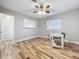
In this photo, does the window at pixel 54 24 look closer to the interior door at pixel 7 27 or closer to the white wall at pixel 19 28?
the white wall at pixel 19 28

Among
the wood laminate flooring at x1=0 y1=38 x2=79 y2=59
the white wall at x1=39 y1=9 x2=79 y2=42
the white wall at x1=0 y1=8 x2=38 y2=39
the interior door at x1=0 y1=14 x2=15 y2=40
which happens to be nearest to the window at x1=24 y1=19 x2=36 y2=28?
the white wall at x1=0 y1=8 x2=38 y2=39

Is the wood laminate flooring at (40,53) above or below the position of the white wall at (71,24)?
below

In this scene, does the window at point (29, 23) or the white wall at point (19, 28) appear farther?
the window at point (29, 23)

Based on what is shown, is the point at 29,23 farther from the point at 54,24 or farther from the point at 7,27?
the point at 7,27

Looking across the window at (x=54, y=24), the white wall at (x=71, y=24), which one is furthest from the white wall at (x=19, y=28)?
the white wall at (x=71, y=24)

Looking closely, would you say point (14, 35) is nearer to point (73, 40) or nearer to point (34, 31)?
point (34, 31)

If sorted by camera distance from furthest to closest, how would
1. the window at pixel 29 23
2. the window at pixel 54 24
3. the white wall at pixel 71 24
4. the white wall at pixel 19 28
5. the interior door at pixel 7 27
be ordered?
the window at pixel 29 23, the window at pixel 54 24, the white wall at pixel 19 28, the white wall at pixel 71 24, the interior door at pixel 7 27

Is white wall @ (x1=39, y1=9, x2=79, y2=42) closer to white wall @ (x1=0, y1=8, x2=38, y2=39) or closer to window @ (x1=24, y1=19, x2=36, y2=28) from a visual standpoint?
window @ (x1=24, y1=19, x2=36, y2=28)

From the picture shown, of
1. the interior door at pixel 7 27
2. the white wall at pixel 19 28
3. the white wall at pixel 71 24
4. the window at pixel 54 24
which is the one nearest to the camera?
the interior door at pixel 7 27

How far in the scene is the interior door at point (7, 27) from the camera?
5.03 metres

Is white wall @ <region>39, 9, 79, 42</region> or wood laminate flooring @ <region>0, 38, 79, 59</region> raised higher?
white wall @ <region>39, 9, 79, 42</region>

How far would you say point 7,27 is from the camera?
5352mm

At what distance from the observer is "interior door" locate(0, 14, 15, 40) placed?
5.03 meters

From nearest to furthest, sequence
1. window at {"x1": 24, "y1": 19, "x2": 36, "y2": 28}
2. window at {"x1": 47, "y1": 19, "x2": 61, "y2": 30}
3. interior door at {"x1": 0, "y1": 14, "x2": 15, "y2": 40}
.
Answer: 1. interior door at {"x1": 0, "y1": 14, "x2": 15, "y2": 40}
2. window at {"x1": 47, "y1": 19, "x2": 61, "y2": 30}
3. window at {"x1": 24, "y1": 19, "x2": 36, "y2": 28}
